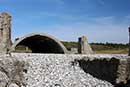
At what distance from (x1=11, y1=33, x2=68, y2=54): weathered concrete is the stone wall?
6344mm

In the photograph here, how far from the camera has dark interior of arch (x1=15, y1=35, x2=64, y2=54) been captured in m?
29.8

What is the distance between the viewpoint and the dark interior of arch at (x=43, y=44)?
29803 millimetres

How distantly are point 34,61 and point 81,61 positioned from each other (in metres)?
2.88

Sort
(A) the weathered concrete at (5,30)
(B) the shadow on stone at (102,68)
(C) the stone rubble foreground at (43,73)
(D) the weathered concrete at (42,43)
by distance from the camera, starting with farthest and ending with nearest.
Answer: (D) the weathered concrete at (42,43), (A) the weathered concrete at (5,30), (B) the shadow on stone at (102,68), (C) the stone rubble foreground at (43,73)

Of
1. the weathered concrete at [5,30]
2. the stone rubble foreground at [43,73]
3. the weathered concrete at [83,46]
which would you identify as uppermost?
the weathered concrete at [5,30]

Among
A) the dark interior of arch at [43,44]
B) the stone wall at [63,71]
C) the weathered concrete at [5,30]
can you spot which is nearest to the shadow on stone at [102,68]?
the stone wall at [63,71]

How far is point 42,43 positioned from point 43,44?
0.23 metres

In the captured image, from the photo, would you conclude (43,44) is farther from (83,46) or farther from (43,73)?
(43,73)

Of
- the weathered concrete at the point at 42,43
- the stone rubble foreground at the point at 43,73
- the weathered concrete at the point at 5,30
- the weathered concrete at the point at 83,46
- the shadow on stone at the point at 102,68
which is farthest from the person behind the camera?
the weathered concrete at the point at 83,46

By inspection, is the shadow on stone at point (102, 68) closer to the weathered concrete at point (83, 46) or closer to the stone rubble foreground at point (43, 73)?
the stone rubble foreground at point (43, 73)

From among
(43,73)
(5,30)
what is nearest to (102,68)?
(43,73)

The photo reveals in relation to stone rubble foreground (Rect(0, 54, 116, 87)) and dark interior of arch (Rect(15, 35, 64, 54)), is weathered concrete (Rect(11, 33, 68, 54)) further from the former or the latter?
stone rubble foreground (Rect(0, 54, 116, 87))

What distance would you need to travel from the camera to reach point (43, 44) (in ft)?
111

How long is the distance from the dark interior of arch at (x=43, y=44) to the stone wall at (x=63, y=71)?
25.8 ft
